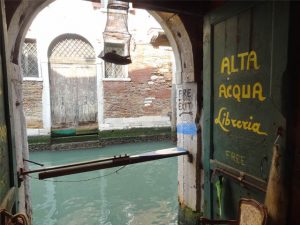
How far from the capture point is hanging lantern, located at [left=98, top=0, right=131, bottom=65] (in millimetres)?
3082

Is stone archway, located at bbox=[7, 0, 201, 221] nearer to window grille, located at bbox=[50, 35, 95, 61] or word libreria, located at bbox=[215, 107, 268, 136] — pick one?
word libreria, located at bbox=[215, 107, 268, 136]

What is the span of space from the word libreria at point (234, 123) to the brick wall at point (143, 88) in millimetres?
7537

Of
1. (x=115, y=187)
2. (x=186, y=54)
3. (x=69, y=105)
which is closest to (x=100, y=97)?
(x=69, y=105)

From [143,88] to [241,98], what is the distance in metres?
8.12

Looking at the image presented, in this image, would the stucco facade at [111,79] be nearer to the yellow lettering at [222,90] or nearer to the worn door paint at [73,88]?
the worn door paint at [73,88]

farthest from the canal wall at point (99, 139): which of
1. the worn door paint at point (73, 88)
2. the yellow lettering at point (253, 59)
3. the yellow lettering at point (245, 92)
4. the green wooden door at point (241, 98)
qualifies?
the yellow lettering at point (253, 59)

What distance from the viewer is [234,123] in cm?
204

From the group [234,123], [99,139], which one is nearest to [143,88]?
[99,139]

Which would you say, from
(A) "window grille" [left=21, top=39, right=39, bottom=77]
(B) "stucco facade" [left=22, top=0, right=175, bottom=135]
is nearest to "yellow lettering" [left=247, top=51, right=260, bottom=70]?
(B) "stucco facade" [left=22, top=0, right=175, bottom=135]

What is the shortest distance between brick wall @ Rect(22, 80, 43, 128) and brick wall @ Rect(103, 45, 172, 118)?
2.26 m

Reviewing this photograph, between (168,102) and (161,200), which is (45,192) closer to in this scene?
(161,200)

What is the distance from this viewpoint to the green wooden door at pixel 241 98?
159 centimetres

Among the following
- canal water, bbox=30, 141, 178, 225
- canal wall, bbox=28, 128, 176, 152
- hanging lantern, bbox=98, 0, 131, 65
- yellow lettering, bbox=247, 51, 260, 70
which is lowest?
canal water, bbox=30, 141, 178, 225

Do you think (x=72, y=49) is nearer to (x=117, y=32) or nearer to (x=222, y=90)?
(x=117, y=32)
